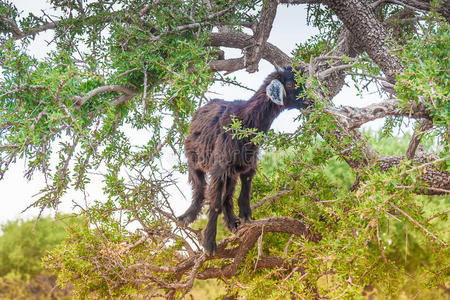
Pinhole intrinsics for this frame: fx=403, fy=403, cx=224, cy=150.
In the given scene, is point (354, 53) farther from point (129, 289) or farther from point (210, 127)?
point (129, 289)

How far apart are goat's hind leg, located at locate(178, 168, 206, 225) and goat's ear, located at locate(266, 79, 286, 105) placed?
37.5 inches

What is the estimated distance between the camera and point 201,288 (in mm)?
9648

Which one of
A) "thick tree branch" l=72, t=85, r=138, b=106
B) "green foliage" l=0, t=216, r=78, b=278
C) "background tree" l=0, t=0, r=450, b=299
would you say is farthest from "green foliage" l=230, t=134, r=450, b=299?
"green foliage" l=0, t=216, r=78, b=278

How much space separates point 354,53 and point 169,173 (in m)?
2.39

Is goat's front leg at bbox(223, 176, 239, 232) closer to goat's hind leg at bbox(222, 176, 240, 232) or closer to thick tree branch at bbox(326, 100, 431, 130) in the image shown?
goat's hind leg at bbox(222, 176, 240, 232)

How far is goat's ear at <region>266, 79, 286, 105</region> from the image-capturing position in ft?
8.95

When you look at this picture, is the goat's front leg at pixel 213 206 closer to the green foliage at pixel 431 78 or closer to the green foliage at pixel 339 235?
the green foliage at pixel 339 235

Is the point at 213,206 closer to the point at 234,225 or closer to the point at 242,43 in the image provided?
the point at 234,225

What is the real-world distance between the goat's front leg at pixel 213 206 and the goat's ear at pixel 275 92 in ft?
2.10

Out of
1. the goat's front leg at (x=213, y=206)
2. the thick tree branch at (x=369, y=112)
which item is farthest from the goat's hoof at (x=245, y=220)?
the thick tree branch at (x=369, y=112)

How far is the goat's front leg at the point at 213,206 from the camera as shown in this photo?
2840mm

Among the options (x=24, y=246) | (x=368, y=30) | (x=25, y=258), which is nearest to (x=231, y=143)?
(x=368, y=30)

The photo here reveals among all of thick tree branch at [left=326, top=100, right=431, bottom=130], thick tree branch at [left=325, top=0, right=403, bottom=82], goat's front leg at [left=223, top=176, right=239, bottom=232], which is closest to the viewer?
thick tree branch at [left=326, top=100, right=431, bottom=130]

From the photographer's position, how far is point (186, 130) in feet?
9.30
